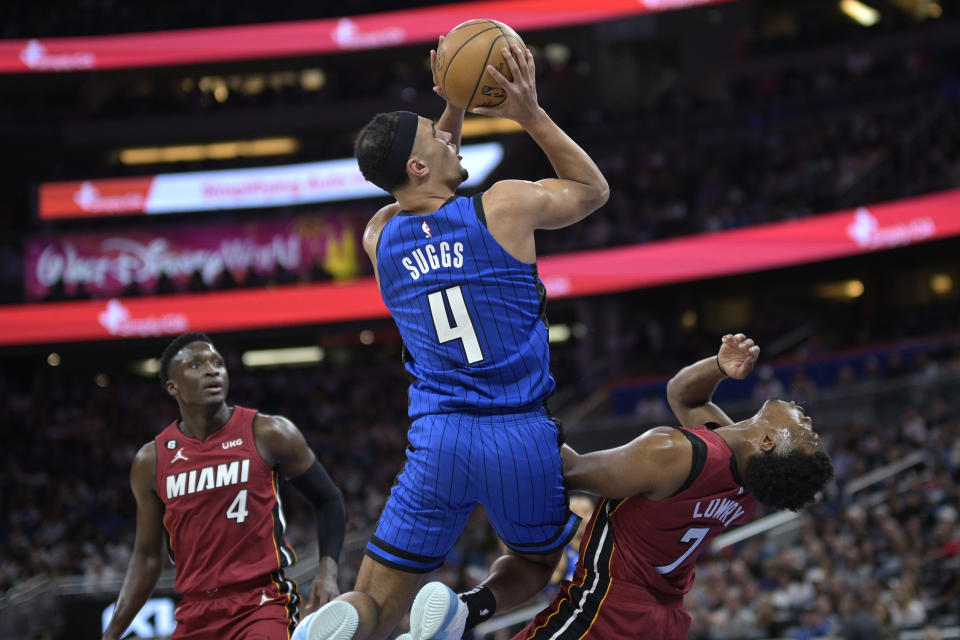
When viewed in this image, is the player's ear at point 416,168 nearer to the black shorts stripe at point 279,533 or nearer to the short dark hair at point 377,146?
the short dark hair at point 377,146

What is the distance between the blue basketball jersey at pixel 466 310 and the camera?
4051 mm

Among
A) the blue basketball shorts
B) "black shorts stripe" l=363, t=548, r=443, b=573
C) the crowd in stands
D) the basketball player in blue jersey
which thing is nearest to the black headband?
the basketball player in blue jersey

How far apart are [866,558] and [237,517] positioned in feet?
30.0

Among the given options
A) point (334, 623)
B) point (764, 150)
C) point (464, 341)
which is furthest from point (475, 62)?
point (764, 150)

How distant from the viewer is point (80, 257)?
25.1 m

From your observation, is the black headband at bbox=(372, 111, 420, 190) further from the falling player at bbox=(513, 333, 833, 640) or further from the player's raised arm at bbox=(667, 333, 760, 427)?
the player's raised arm at bbox=(667, 333, 760, 427)

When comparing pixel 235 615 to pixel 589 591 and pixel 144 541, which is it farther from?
pixel 589 591

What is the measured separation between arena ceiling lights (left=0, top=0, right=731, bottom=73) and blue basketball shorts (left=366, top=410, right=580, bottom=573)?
74.2 ft

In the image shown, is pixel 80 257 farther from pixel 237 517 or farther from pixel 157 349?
pixel 237 517

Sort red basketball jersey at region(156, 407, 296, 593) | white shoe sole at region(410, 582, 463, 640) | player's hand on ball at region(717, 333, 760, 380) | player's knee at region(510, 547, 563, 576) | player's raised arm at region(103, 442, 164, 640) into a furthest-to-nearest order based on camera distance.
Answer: player's raised arm at region(103, 442, 164, 640)
red basketball jersey at region(156, 407, 296, 593)
player's knee at region(510, 547, 563, 576)
player's hand on ball at region(717, 333, 760, 380)
white shoe sole at region(410, 582, 463, 640)

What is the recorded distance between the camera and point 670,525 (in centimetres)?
430

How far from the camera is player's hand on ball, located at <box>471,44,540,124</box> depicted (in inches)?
158

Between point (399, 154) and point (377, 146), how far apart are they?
9 cm

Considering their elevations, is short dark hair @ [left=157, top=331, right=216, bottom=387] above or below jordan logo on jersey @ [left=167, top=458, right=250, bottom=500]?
above
